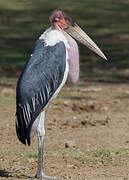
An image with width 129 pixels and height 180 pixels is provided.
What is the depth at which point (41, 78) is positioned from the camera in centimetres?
578

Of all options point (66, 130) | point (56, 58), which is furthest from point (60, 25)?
point (66, 130)

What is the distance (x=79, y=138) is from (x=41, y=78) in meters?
2.10

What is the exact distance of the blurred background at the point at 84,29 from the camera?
12.5 m

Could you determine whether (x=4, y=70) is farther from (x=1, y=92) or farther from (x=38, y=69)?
(x=38, y=69)

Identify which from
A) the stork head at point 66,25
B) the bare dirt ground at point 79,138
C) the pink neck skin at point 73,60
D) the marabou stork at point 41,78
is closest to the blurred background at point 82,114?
the bare dirt ground at point 79,138

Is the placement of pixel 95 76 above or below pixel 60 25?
below

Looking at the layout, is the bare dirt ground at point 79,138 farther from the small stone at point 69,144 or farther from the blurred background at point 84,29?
the blurred background at point 84,29

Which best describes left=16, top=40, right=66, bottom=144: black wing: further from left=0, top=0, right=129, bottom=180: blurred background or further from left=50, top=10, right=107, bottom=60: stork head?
left=0, top=0, right=129, bottom=180: blurred background

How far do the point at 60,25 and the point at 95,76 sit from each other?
5.81 meters

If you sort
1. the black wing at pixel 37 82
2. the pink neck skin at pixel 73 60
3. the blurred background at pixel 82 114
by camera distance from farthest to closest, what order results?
the blurred background at pixel 82 114 < the pink neck skin at pixel 73 60 < the black wing at pixel 37 82

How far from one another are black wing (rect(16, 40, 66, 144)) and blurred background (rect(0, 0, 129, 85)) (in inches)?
225

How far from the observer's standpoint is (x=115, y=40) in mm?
15438

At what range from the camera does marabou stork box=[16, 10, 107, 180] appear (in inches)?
225

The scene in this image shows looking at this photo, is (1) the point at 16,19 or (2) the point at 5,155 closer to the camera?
(2) the point at 5,155
